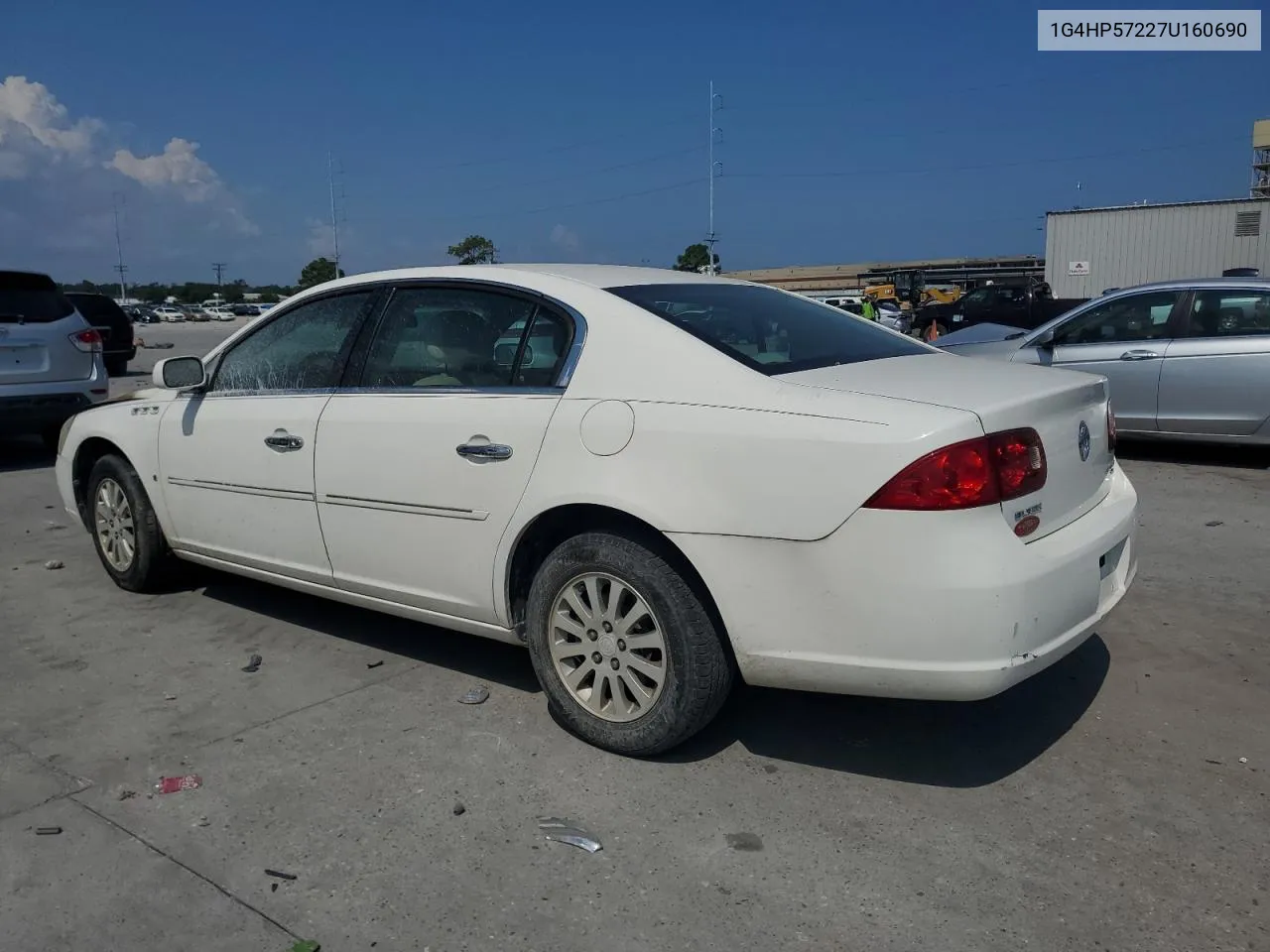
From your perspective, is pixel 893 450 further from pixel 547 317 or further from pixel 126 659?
pixel 126 659

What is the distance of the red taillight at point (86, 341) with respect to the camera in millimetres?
9844

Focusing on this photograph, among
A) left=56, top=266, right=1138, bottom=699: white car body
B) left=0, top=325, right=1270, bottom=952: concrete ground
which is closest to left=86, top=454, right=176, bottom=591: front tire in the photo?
left=0, top=325, right=1270, bottom=952: concrete ground

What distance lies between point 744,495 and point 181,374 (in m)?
3.03

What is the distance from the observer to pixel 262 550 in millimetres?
4641

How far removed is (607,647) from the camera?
353cm

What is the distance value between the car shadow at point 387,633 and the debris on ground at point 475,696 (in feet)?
0.37

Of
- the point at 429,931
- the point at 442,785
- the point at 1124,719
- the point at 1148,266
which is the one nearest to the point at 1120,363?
the point at 1124,719

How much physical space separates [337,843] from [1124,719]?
8.76 ft

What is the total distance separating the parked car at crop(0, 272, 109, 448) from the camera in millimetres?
9430

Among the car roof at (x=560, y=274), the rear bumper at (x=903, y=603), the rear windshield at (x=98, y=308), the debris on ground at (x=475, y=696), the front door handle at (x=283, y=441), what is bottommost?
the debris on ground at (x=475, y=696)

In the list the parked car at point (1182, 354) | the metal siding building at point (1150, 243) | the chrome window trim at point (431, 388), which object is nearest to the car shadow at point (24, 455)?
the chrome window trim at point (431, 388)

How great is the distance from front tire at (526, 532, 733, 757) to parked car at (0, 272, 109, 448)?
25.3 feet

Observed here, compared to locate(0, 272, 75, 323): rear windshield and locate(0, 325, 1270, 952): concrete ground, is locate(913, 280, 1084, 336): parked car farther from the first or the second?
locate(0, 325, 1270, 952): concrete ground

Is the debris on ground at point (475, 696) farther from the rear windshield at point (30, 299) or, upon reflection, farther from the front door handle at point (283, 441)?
the rear windshield at point (30, 299)
